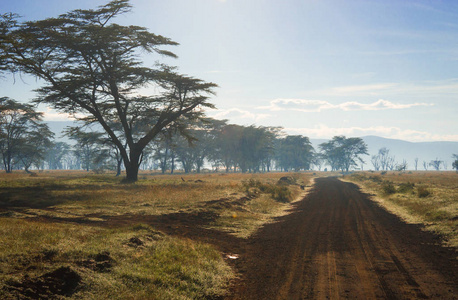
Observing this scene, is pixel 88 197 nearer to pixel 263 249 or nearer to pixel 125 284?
pixel 263 249

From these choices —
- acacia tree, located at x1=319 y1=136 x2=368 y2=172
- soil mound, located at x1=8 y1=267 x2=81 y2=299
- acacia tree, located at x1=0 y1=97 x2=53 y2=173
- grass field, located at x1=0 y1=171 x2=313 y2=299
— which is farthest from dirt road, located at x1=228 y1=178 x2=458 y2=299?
acacia tree, located at x1=319 y1=136 x2=368 y2=172

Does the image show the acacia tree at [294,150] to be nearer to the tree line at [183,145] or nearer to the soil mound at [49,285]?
the tree line at [183,145]

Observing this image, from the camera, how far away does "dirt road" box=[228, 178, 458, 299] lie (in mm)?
6891

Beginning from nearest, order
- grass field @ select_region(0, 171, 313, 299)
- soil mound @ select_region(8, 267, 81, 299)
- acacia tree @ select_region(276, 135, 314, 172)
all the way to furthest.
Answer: soil mound @ select_region(8, 267, 81, 299), grass field @ select_region(0, 171, 313, 299), acacia tree @ select_region(276, 135, 314, 172)

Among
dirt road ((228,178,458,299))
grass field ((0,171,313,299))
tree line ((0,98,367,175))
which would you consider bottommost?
dirt road ((228,178,458,299))

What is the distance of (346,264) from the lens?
348 inches

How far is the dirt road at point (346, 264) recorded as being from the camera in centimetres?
689

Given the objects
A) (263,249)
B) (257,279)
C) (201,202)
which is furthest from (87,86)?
(257,279)

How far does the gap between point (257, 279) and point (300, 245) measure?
3836 millimetres

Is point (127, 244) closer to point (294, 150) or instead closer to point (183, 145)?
point (183, 145)

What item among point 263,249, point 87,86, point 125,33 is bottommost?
point 263,249

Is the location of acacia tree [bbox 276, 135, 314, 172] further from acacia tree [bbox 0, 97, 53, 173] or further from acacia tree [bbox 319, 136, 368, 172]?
acacia tree [bbox 0, 97, 53, 173]

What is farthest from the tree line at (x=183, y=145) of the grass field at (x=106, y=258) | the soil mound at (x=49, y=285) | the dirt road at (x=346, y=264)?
the soil mound at (x=49, y=285)

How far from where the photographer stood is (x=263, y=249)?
11.2 metres
